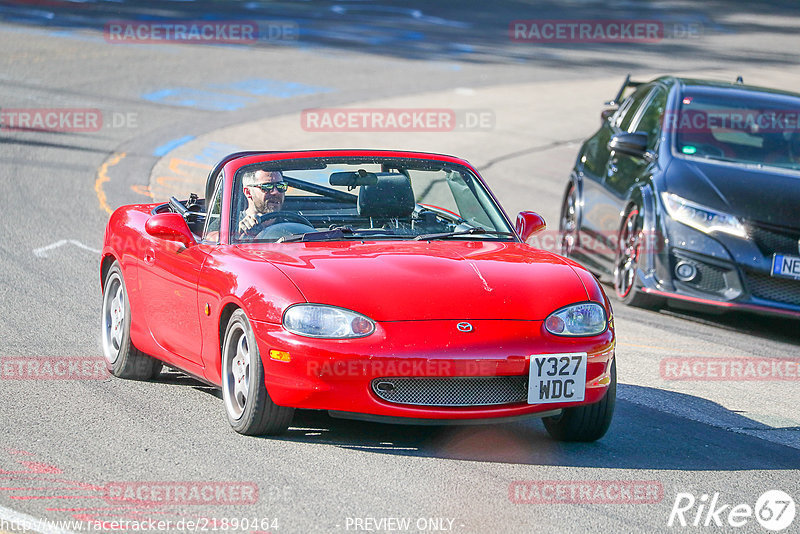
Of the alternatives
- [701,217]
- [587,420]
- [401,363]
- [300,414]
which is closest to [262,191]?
[300,414]

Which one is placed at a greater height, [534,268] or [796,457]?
[534,268]

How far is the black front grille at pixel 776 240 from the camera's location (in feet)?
31.1

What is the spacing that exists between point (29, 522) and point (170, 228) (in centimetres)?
228

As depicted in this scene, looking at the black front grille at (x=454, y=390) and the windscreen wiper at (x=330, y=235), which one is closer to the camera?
the black front grille at (x=454, y=390)

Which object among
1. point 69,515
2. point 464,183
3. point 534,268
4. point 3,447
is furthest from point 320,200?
point 69,515

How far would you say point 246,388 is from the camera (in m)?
6.23

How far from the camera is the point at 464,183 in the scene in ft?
25.0

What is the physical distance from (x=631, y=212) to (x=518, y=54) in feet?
56.4

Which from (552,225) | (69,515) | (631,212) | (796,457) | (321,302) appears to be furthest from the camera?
(552,225)

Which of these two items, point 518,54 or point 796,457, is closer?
point 796,457

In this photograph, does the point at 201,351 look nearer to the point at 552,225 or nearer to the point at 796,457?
the point at 796,457

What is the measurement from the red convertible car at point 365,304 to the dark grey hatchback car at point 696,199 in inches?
102

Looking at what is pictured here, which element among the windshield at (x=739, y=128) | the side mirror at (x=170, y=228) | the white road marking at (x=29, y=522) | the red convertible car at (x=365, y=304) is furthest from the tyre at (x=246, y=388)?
the windshield at (x=739, y=128)

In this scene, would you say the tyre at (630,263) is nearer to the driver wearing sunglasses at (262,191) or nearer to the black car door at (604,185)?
the black car door at (604,185)
